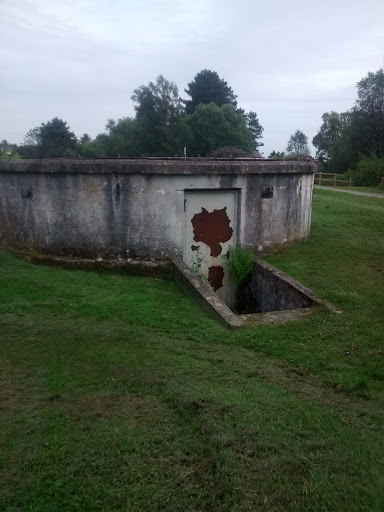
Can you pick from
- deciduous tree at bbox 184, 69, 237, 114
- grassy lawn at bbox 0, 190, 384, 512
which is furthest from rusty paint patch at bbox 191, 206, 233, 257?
deciduous tree at bbox 184, 69, 237, 114

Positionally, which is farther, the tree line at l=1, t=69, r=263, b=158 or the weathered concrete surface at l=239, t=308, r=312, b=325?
the tree line at l=1, t=69, r=263, b=158

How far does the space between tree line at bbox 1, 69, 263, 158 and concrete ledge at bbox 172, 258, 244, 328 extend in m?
36.2

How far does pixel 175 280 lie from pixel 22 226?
3.11m

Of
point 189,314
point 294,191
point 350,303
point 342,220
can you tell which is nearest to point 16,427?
point 189,314

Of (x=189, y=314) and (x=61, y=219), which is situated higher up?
(x=61, y=219)

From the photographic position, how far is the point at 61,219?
802cm

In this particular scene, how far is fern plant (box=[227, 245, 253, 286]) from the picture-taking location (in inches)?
319

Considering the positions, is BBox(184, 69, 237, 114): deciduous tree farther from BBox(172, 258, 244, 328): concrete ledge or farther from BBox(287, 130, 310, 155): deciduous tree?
BBox(172, 258, 244, 328): concrete ledge

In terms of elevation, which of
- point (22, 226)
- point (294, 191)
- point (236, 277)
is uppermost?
point (294, 191)

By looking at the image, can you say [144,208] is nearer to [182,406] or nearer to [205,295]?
[205,295]

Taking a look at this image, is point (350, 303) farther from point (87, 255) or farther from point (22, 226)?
point (22, 226)

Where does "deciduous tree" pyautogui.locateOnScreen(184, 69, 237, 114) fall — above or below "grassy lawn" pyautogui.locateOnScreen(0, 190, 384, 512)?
above

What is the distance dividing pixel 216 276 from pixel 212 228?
0.89 metres

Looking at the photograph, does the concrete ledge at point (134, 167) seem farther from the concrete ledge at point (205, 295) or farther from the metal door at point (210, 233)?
the concrete ledge at point (205, 295)
